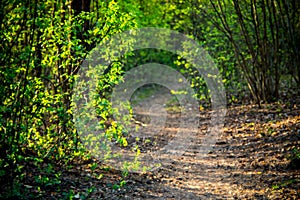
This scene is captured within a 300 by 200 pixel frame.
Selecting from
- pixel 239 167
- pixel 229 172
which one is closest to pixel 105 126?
pixel 229 172

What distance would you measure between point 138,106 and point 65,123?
25.3 ft

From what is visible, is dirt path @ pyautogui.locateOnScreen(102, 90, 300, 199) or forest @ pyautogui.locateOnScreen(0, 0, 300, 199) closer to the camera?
forest @ pyautogui.locateOnScreen(0, 0, 300, 199)

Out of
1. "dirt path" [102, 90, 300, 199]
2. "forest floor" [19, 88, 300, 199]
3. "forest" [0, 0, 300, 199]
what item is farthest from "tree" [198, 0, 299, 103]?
"forest floor" [19, 88, 300, 199]

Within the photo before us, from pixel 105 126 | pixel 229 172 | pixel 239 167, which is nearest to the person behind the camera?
pixel 105 126

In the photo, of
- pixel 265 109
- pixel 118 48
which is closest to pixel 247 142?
pixel 265 109

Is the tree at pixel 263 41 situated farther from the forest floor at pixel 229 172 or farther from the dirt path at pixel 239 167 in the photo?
the forest floor at pixel 229 172

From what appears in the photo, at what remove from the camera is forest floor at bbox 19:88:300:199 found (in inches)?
200

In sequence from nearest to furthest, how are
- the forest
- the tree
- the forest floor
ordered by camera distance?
the forest → the forest floor → the tree

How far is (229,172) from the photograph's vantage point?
19.9 feet

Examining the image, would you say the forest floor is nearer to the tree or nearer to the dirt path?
the dirt path

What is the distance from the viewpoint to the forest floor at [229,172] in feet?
16.6

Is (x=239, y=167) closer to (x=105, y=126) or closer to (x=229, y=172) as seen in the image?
(x=229, y=172)

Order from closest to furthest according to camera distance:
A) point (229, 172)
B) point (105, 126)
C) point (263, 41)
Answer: point (105, 126), point (229, 172), point (263, 41)

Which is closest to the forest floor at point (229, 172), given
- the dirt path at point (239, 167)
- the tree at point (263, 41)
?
the dirt path at point (239, 167)
